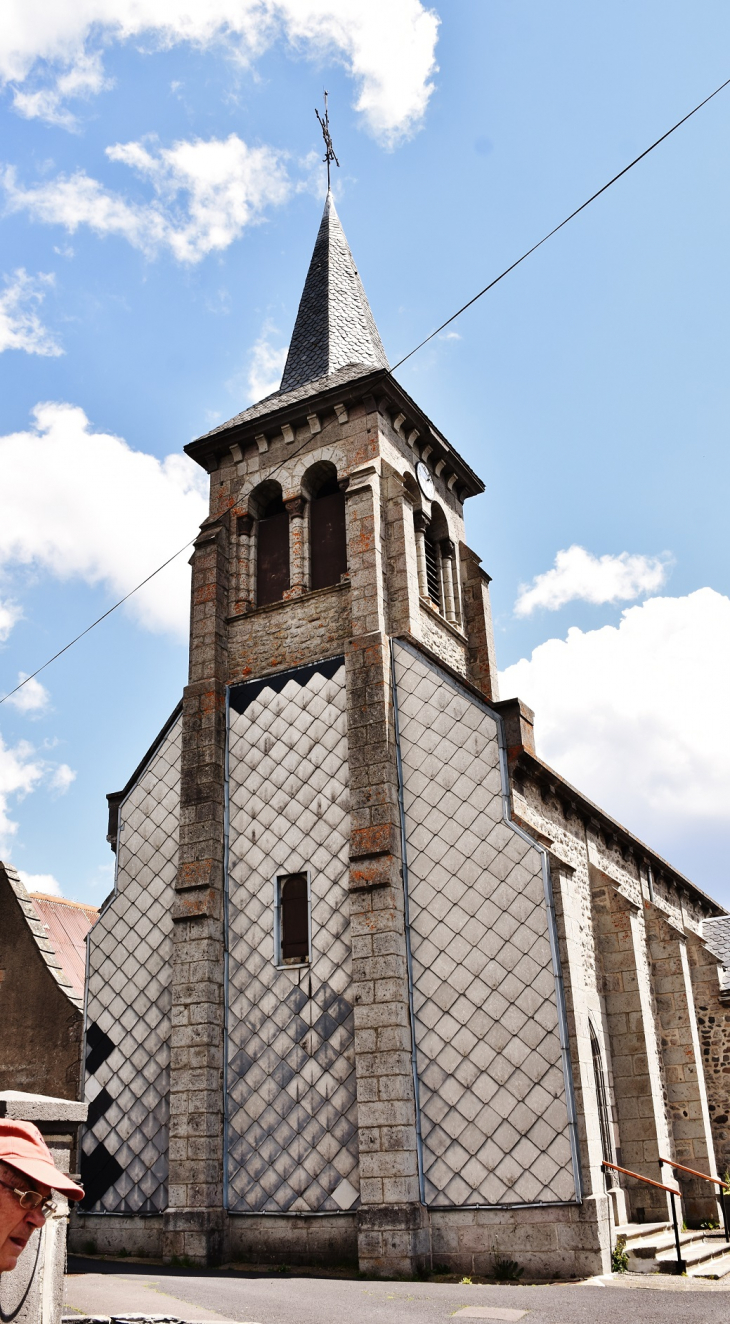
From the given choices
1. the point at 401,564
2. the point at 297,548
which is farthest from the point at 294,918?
the point at 297,548

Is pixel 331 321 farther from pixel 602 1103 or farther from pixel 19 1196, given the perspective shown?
pixel 19 1196

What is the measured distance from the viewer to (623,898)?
15383 mm

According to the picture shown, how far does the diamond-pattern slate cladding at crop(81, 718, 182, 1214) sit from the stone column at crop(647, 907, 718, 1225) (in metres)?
7.37

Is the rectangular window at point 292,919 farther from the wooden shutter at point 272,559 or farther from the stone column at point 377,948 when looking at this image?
the wooden shutter at point 272,559

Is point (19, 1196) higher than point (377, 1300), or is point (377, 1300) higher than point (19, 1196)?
point (19, 1196)

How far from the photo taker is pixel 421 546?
16.9 meters

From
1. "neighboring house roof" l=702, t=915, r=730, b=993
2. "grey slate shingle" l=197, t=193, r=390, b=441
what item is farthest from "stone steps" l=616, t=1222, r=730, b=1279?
"grey slate shingle" l=197, t=193, r=390, b=441

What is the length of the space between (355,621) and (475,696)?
2166mm

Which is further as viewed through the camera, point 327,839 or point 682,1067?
point 682,1067

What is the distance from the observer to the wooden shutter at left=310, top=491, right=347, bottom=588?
52.8 ft

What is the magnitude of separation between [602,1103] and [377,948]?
3775 millimetres

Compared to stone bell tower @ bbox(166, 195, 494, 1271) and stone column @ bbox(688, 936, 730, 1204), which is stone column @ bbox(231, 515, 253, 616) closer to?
stone bell tower @ bbox(166, 195, 494, 1271)


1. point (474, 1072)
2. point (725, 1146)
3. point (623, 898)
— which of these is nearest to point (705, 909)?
point (725, 1146)

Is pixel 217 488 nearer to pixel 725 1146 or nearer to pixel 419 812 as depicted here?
pixel 419 812
